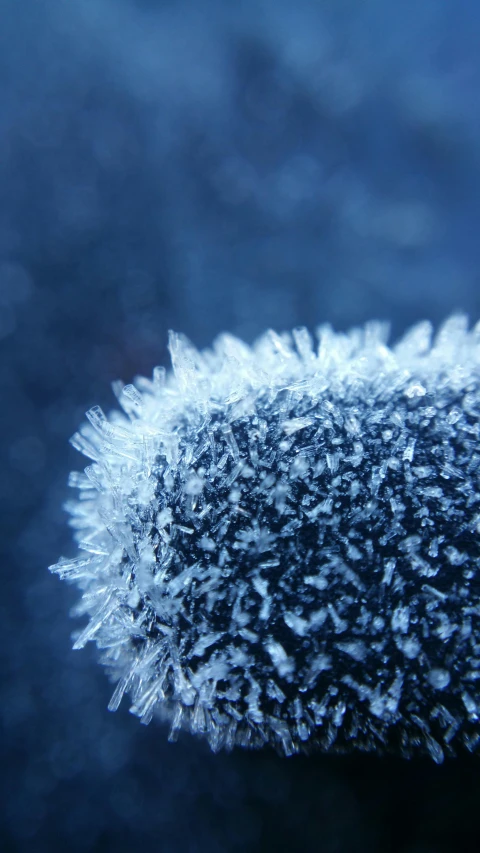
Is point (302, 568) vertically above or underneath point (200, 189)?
underneath

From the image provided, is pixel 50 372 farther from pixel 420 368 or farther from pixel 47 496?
pixel 420 368

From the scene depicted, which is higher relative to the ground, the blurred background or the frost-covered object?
the blurred background

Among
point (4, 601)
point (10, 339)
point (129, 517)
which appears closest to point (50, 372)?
point (10, 339)

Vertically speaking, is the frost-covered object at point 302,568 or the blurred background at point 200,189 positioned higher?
the blurred background at point 200,189

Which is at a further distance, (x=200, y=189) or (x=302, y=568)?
(x=200, y=189)
